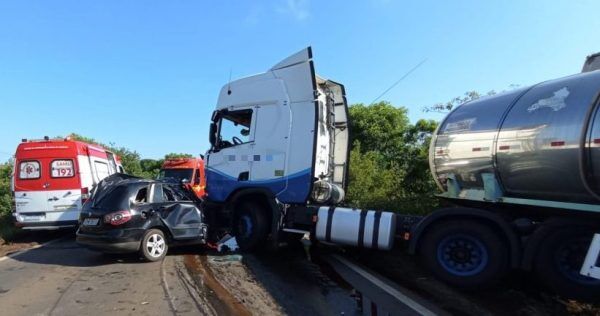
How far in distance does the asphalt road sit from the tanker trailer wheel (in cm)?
320

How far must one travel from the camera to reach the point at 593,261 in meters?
5.65

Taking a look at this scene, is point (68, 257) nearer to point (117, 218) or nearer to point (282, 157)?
point (117, 218)

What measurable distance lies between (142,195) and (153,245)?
1001 mm

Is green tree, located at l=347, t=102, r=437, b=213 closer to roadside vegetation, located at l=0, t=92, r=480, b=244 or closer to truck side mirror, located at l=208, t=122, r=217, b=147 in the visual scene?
roadside vegetation, located at l=0, t=92, r=480, b=244

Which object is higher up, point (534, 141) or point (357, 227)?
point (534, 141)

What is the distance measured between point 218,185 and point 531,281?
6231mm

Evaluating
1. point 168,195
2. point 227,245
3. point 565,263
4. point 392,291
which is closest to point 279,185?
point 168,195

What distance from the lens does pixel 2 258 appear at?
10906mm

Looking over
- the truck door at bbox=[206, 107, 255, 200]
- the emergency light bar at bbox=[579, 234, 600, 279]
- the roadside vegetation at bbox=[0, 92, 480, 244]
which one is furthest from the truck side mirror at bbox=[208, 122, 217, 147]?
the emergency light bar at bbox=[579, 234, 600, 279]

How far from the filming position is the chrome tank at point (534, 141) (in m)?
5.76

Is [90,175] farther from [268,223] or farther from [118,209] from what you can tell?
[268,223]

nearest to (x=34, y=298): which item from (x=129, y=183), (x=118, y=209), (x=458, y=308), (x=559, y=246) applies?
(x=118, y=209)

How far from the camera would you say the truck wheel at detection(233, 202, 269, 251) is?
10016mm

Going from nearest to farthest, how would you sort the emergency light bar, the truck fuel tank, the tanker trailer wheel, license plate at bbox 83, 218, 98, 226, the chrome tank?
1. the emergency light bar
2. the chrome tank
3. the tanker trailer wheel
4. the truck fuel tank
5. license plate at bbox 83, 218, 98, 226
